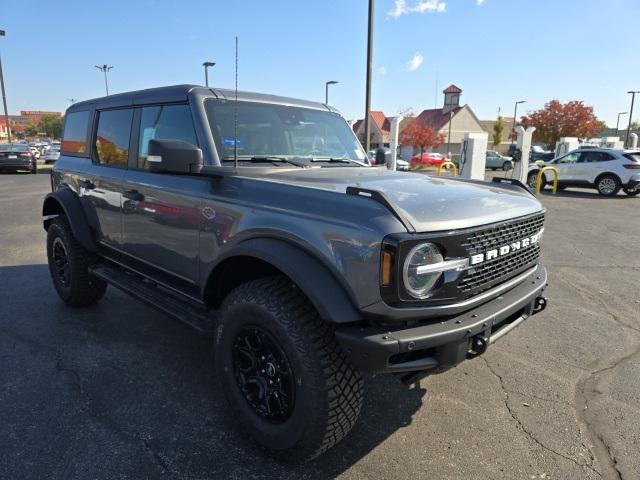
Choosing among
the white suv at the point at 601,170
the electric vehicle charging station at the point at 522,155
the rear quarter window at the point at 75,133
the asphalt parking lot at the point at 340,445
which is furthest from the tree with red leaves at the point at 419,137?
the rear quarter window at the point at 75,133

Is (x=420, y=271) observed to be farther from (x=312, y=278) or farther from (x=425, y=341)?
(x=312, y=278)

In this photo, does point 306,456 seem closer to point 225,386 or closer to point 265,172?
point 225,386

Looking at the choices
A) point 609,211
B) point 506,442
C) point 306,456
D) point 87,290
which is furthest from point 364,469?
point 609,211

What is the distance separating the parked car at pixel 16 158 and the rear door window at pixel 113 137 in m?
20.8

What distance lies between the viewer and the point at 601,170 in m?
16.2

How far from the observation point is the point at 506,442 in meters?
2.66

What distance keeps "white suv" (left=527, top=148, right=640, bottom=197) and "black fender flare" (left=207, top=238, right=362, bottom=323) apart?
56.5 feet

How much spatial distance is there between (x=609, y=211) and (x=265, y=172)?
12.5 m

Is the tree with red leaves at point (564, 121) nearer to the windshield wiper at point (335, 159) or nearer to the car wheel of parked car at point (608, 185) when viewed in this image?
the car wheel of parked car at point (608, 185)

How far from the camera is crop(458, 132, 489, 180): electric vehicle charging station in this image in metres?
14.2

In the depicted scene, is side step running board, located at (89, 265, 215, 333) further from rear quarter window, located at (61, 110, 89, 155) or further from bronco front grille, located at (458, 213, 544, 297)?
bronco front grille, located at (458, 213, 544, 297)

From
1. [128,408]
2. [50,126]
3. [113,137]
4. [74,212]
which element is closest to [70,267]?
[74,212]

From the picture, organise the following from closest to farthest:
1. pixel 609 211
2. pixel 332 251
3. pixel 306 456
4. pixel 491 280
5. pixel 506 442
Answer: pixel 332 251 → pixel 306 456 → pixel 491 280 → pixel 506 442 → pixel 609 211

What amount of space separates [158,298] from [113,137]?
64.6 inches
